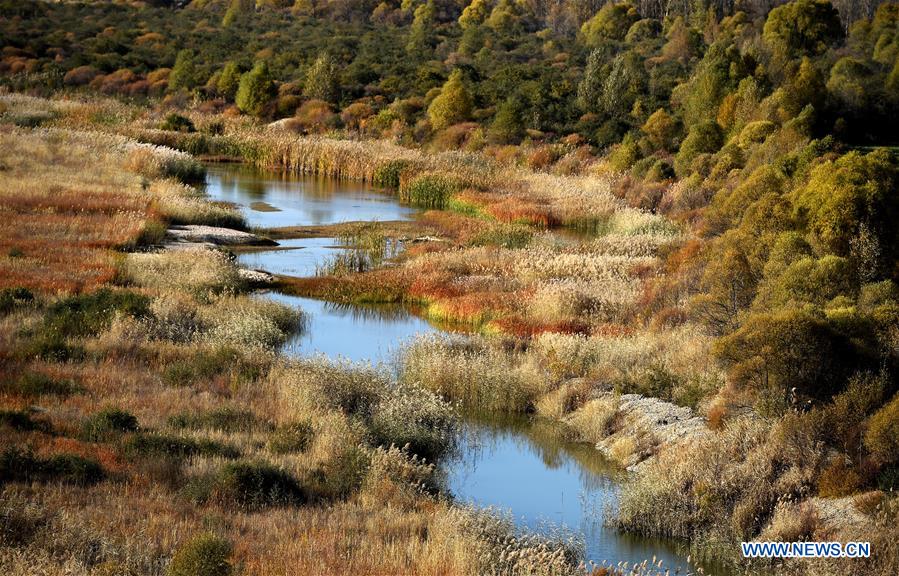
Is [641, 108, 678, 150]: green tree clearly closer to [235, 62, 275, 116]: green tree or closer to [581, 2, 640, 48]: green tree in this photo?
[235, 62, 275, 116]: green tree

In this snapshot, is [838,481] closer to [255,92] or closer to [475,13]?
[255,92]

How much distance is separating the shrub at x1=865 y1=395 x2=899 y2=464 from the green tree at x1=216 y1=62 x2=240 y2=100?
182 ft

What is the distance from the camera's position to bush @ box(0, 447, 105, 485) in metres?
10.2

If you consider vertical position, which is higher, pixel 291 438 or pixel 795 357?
pixel 795 357

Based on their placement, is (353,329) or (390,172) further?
(390,172)

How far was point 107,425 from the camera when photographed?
39.0 feet

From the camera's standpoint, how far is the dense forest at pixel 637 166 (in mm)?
12758

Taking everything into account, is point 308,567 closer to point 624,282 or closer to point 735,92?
point 624,282

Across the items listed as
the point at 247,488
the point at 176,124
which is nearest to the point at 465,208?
the point at 176,124

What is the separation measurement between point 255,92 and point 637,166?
26.4m

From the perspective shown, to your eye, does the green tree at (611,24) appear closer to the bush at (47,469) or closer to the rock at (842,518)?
the rock at (842,518)

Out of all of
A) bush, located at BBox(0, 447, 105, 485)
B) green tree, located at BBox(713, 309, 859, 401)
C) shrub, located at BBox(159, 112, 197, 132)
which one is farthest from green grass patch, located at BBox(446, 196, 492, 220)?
bush, located at BBox(0, 447, 105, 485)

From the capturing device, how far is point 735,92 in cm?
4575

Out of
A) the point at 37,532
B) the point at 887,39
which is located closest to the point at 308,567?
the point at 37,532
